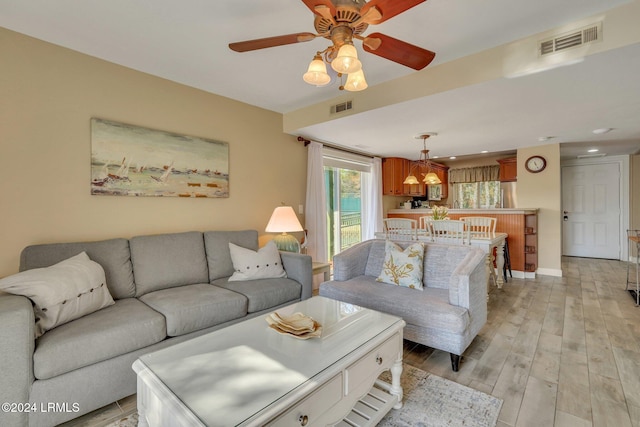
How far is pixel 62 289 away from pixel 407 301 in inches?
89.7

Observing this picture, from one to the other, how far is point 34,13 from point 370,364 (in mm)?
2949

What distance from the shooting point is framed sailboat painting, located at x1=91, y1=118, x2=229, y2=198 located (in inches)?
94.3

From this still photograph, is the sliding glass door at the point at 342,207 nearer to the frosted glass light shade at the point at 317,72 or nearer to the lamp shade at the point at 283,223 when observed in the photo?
the lamp shade at the point at 283,223

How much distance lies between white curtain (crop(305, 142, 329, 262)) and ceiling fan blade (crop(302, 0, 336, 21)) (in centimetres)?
280

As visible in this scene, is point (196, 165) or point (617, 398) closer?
point (617, 398)

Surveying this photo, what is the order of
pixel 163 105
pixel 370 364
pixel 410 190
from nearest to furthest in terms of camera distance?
pixel 370 364, pixel 163 105, pixel 410 190

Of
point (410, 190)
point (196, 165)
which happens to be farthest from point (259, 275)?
point (410, 190)

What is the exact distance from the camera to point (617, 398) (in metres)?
1.74

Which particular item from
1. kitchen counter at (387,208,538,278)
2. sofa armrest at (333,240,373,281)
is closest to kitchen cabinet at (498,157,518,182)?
kitchen counter at (387,208,538,278)

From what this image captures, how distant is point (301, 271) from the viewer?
9.06 feet

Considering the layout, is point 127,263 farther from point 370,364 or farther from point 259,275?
point 370,364

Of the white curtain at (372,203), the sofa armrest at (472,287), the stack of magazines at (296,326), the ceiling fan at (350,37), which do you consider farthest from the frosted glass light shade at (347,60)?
the white curtain at (372,203)

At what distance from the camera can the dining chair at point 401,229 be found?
3.87 metres

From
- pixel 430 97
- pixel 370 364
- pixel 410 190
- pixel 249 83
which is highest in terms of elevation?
pixel 249 83
